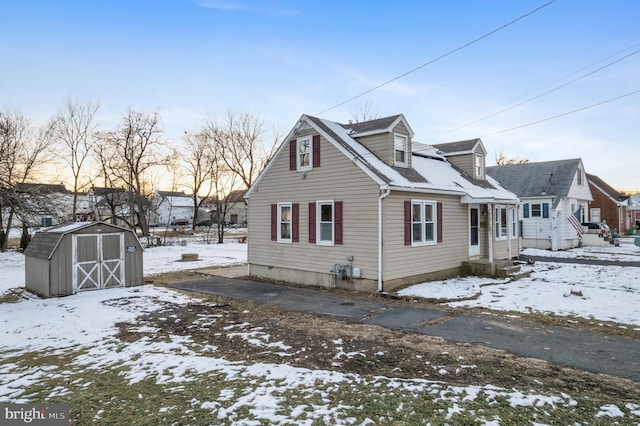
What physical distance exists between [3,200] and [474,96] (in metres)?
20.9

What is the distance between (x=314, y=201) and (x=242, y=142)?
30.5 m

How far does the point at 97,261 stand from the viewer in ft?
42.4

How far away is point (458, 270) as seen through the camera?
1470 centimetres

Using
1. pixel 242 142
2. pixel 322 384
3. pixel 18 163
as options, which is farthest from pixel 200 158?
pixel 322 384

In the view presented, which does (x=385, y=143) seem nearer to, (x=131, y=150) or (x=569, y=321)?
(x=569, y=321)

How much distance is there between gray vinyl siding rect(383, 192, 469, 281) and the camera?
11.7m

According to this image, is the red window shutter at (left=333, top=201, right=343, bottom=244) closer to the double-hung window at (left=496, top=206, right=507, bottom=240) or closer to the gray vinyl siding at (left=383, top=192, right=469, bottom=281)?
the gray vinyl siding at (left=383, top=192, right=469, bottom=281)

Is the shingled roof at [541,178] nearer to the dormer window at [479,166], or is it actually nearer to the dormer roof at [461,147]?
the dormer window at [479,166]

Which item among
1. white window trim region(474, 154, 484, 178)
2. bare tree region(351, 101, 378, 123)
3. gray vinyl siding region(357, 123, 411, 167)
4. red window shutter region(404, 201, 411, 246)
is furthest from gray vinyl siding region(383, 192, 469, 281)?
bare tree region(351, 101, 378, 123)

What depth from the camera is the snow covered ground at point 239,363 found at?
452cm

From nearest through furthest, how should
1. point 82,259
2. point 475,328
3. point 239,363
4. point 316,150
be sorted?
1. point 239,363
2. point 475,328
3. point 82,259
4. point 316,150

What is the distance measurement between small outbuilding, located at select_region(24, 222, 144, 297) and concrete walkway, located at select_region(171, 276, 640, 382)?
3313 mm

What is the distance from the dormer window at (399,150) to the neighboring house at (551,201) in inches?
641

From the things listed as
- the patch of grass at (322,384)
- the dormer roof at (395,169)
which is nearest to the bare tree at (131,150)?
the dormer roof at (395,169)
